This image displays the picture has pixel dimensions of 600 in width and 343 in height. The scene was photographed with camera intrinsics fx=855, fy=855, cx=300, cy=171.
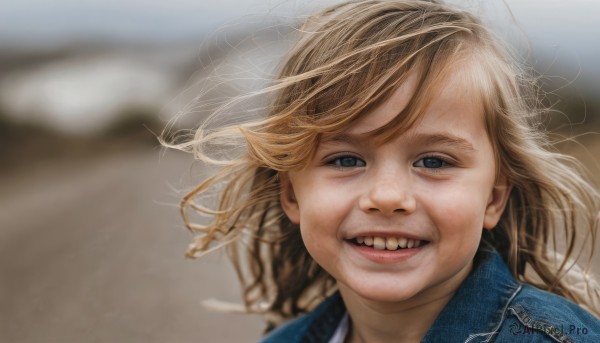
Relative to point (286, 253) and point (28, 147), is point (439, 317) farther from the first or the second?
point (28, 147)

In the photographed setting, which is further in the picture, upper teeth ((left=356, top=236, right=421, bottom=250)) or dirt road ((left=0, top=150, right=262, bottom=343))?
dirt road ((left=0, top=150, right=262, bottom=343))

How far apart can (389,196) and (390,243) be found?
0.48 feet

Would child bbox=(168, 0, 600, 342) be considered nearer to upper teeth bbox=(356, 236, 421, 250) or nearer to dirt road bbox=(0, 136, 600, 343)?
upper teeth bbox=(356, 236, 421, 250)

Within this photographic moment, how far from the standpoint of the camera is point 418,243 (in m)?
2.10

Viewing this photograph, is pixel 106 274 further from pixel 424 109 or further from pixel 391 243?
pixel 424 109

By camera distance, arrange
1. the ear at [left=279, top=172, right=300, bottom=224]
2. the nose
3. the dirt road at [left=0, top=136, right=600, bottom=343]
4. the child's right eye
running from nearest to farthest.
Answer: the nose < the child's right eye < the ear at [left=279, top=172, right=300, bottom=224] < the dirt road at [left=0, top=136, right=600, bottom=343]

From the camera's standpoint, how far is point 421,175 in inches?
81.0

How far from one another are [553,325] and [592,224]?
598 millimetres

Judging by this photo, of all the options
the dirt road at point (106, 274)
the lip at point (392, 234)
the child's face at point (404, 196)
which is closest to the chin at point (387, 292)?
the child's face at point (404, 196)

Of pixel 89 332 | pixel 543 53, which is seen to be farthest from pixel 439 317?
pixel 89 332

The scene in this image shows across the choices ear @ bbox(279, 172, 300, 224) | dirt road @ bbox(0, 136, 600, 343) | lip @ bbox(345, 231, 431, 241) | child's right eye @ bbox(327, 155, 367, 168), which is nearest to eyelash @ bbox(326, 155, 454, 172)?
child's right eye @ bbox(327, 155, 367, 168)

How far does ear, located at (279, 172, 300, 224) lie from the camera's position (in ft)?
8.04

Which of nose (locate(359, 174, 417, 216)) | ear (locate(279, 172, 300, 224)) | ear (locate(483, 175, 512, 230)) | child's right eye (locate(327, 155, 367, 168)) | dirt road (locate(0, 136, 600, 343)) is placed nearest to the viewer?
nose (locate(359, 174, 417, 216))

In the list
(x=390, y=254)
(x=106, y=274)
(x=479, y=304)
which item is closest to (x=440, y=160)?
(x=390, y=254)
